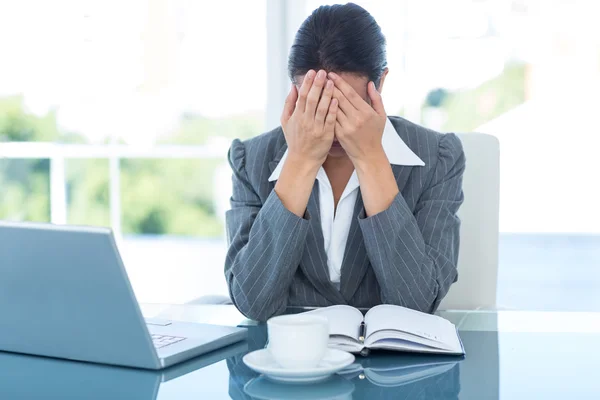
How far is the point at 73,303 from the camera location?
86 centimetres

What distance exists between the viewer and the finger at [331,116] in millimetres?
1341

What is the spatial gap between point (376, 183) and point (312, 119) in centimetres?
16

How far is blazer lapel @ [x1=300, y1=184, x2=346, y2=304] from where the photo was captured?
4.71ft

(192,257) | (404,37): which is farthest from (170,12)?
(404,37)

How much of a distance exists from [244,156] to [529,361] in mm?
800

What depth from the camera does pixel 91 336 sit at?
893 mm

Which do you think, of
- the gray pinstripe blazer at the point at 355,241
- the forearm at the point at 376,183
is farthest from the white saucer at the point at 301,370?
the forearm at the point at 376,183

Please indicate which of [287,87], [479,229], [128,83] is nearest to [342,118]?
[479,229]

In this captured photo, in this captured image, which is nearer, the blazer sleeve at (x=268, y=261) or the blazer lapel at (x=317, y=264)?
the blazer sleeve at (x=268, y=261)

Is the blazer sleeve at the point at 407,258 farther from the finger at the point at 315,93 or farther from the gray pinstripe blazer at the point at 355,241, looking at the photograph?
the finger at the point at 315,93

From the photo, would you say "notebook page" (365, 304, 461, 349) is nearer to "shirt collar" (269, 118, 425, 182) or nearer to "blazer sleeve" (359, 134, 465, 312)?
"blazer sleeve" (359, 134, 465, 312)

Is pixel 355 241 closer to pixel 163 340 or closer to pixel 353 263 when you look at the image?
pixel 353 263

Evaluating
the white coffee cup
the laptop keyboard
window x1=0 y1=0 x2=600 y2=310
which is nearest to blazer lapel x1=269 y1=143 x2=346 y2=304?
the laptop keyboard

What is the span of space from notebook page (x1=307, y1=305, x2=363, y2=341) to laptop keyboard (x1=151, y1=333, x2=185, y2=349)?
0.59ft
